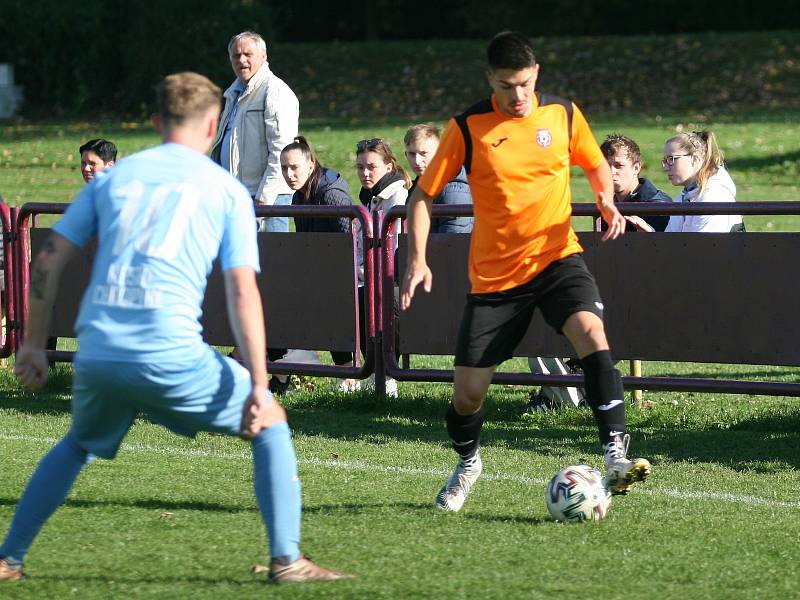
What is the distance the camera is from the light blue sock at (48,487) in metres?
5.26

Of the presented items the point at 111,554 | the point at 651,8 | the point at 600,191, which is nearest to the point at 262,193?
the point at 600,191

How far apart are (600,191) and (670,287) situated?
7.19 ft

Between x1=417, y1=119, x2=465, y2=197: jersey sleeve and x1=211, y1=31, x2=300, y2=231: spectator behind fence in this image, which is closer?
x1=417, y1=119, x2=465, y2=197: jersey sleeve

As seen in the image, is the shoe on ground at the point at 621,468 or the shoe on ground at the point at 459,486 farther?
the shoe on ground at the point at 459,486

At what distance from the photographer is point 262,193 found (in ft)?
36.3

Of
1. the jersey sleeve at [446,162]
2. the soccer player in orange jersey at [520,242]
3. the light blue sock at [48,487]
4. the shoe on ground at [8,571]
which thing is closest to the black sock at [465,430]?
the soccer player in orange jersey at [520,242]

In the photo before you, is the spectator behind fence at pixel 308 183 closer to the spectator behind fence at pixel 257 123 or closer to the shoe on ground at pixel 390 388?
the shoe on ground at pixel 390 388

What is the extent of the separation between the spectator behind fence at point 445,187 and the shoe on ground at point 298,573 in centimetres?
468

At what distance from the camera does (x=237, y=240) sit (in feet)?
16.3

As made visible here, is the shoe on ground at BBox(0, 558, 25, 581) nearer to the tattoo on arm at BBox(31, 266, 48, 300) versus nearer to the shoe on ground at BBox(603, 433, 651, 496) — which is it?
the tattoo on arm at BBox(31, 266, 48, 300)

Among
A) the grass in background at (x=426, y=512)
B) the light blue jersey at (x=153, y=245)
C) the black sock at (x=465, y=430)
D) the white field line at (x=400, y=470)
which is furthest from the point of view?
the white field line at (x=400, y=470)

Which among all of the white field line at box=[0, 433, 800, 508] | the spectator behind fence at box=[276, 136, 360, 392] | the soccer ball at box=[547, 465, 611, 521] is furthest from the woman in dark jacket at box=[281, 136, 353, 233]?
the soccer ball at box=[547, 465, 611, 521]

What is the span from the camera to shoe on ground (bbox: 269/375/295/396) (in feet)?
34.7

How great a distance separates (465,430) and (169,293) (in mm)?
2334
